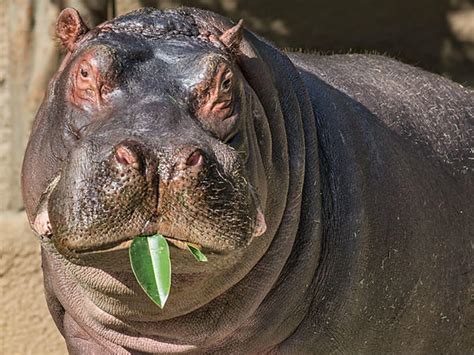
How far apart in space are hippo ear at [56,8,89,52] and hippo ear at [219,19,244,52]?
0.37 metres

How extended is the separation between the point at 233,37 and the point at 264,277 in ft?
2.16

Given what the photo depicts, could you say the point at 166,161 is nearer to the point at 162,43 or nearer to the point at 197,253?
the point at 197,253

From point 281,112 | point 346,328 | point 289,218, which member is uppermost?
point 281,112

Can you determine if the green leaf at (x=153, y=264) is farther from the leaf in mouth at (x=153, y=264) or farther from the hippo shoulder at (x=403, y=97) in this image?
the hippo shoulder at (x=403, y=97)

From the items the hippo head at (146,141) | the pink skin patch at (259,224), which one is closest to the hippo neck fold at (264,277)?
the hippo head at (146,141)

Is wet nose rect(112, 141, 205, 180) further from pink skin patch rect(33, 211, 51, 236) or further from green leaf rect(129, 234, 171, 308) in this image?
pink skin patch rect(33, 211, 51, 236)

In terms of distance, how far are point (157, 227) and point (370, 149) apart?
123 cm

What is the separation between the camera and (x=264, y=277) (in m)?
4.00

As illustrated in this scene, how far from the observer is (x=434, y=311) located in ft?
15.1

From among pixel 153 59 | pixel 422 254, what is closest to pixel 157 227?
pixel 153 59

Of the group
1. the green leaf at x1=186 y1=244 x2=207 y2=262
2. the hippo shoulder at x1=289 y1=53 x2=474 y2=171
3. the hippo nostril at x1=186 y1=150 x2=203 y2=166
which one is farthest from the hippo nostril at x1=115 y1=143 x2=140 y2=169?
the hippo shoulder at x1=289 y1=53 x2=474 y2=171

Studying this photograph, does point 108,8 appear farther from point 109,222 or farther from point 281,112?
point 109,222

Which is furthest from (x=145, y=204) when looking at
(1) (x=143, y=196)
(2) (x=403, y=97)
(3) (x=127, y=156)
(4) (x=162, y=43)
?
(2) (x=403, y=97)

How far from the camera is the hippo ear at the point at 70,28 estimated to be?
3891 mm
